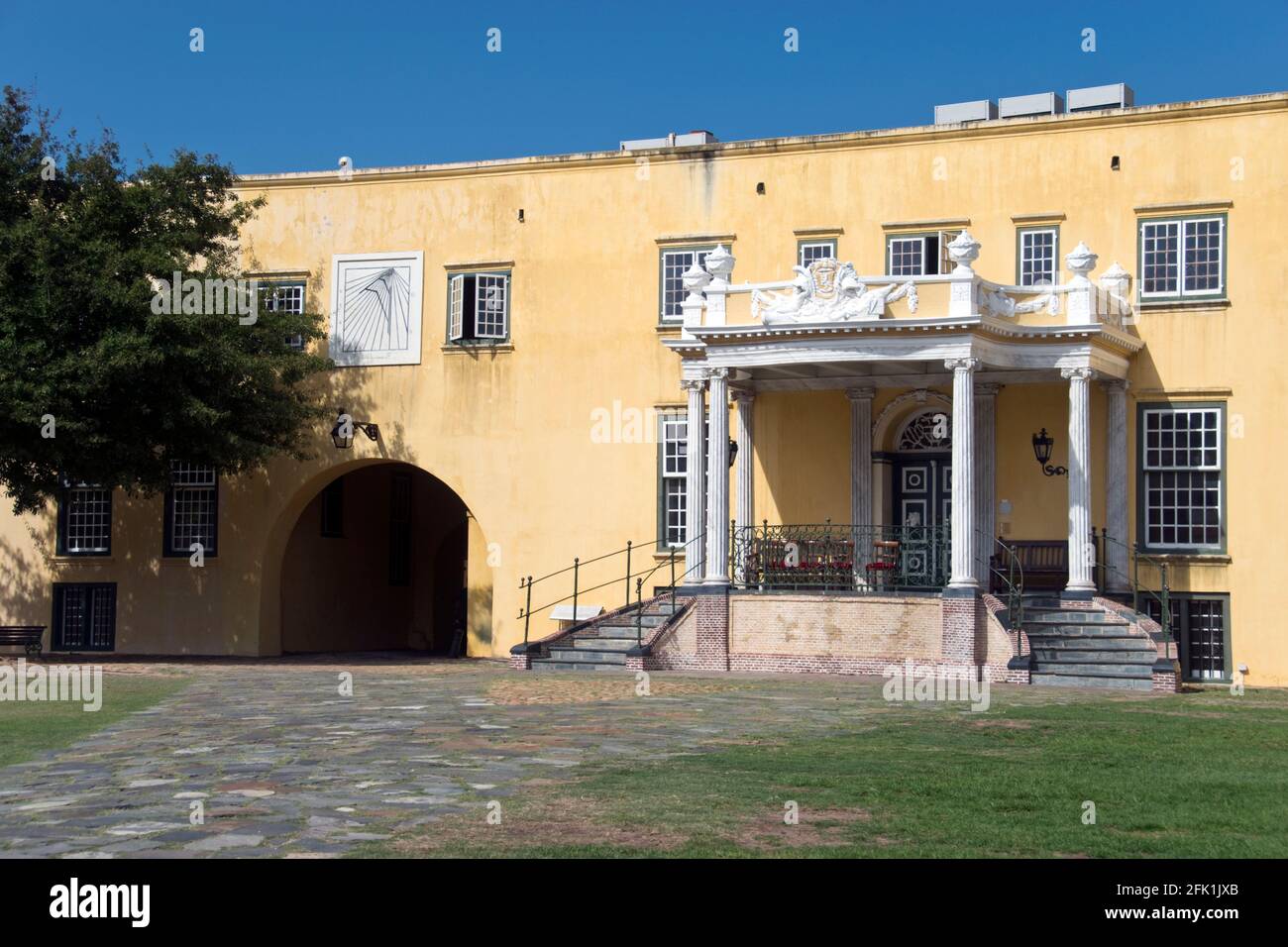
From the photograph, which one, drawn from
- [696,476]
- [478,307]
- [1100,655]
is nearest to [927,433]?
[696,476]

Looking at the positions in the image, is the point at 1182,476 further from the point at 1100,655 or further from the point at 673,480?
the point at 673,480

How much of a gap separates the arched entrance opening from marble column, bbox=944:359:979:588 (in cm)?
1212

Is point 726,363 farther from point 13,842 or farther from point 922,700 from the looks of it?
point 13,842

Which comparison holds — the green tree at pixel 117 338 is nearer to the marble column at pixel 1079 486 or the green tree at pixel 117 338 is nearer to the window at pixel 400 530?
the window at pixel 400 530

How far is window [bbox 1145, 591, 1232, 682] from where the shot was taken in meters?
25.7

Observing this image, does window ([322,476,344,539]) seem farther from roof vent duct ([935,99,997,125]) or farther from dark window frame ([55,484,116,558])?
roof vent duct ([935,99,997,125])

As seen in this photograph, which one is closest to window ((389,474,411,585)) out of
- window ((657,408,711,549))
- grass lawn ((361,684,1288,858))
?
window ((657,408,711,549))

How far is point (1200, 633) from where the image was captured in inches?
1017

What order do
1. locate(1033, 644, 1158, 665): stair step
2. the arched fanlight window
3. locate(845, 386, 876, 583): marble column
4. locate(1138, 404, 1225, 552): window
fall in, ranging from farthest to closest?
the arched fanlight window → locate(845, 386, 876, 583): marble column → locate(1138, 404, 1225, 552): window → locate(1033, 644, 1158, 665): stair step

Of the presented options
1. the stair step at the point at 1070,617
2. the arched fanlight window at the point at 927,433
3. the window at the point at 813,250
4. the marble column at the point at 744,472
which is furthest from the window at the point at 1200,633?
the window at the point at 813,250

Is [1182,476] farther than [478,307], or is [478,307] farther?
[478,307]

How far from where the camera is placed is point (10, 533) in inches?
1272

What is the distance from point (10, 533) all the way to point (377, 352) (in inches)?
317

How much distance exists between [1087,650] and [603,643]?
7052 mm
